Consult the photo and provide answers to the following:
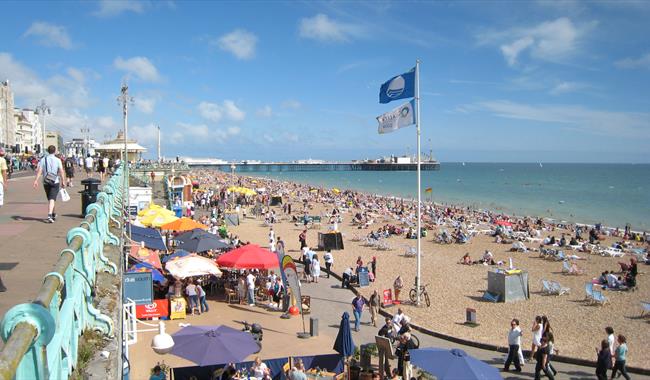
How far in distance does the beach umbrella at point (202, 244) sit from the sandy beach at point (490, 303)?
5.15 m

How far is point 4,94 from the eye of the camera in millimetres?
66250

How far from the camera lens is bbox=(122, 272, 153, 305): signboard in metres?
10.9

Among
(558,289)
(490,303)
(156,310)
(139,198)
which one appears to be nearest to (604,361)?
(490,303)

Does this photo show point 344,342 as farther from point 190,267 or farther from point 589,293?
point 589,293

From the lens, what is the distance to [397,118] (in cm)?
1564

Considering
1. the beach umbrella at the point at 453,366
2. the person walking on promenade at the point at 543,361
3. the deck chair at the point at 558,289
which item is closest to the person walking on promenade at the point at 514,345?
the person walking on promenade at the point at 543,361

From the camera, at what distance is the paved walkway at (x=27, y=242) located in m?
4.41

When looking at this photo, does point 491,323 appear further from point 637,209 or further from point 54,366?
point 637,209

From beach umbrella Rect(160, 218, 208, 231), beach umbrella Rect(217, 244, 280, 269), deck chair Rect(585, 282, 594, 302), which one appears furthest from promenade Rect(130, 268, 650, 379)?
deck chair Rect(585, 282, 594, 302)

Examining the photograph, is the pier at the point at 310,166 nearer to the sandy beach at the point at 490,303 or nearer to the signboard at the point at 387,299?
the sandy beach at the point at 490,303

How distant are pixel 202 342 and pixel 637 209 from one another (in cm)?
6839

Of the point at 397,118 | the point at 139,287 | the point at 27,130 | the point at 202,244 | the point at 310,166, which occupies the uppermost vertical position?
the point at 27,130

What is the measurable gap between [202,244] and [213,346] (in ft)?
26.9

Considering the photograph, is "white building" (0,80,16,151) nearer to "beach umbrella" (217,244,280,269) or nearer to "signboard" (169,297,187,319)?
"beach umbrella" (217,244,280,269)
